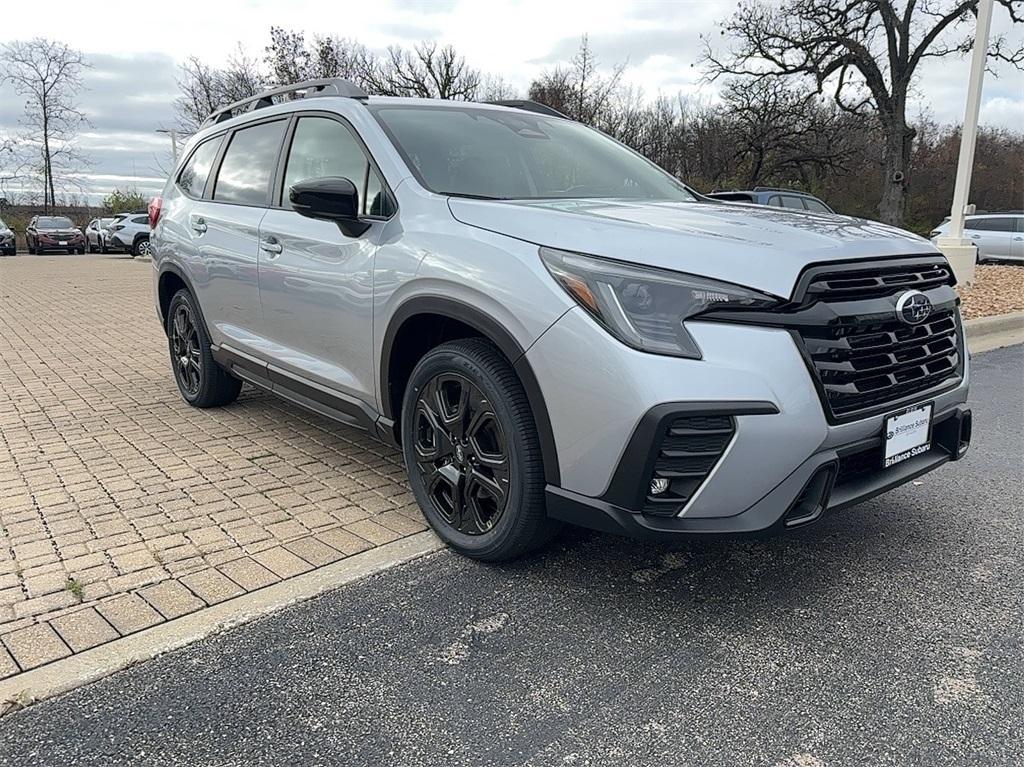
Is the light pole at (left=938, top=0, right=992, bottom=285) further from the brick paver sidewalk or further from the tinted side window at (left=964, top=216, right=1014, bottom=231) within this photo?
the tinted side window at (left=964, top=216, right=1014, bottom=231)

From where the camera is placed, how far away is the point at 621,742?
78.1 inches

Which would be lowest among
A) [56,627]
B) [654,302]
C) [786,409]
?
[56,627]

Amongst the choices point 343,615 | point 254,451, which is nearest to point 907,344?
point 343,615

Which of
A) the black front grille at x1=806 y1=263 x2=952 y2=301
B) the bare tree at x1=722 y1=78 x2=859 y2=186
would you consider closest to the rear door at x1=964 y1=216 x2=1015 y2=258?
the bare tree at x1=722 y1=78 x2=859 y2=186

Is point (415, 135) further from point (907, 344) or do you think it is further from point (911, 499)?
point (911, 499)

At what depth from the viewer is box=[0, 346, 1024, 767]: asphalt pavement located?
1.97 metres

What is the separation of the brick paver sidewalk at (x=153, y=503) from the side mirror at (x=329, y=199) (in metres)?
1.33

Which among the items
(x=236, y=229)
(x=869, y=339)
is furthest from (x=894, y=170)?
(x=869, y=339)

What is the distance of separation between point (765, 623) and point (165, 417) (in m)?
4.13

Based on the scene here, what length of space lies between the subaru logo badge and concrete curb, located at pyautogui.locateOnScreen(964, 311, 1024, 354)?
632 cm

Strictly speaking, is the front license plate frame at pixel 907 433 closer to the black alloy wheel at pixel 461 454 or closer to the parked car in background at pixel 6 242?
the black alloy wheel at pixel 461 454

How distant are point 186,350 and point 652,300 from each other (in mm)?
4067

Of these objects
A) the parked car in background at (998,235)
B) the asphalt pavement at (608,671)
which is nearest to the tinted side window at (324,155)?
the asphalt pavement at (608,671)

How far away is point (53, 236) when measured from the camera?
104 feet
